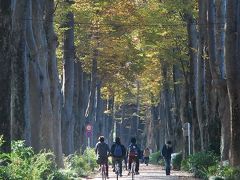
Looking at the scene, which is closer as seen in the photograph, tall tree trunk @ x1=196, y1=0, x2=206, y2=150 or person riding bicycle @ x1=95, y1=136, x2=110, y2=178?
person riding bicycle @ x1=95, y1=136, x2=110, y2=178

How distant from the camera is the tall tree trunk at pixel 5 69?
15039 mm

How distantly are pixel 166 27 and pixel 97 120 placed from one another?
23411 millimetres

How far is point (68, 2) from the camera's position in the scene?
30859mm

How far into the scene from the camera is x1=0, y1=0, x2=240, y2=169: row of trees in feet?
69.9

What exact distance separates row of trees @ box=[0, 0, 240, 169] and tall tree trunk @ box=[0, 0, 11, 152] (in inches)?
0.8

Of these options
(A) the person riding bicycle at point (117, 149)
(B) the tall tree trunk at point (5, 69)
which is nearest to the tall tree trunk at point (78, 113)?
(A) the person riding bicycle at point (117, 149)

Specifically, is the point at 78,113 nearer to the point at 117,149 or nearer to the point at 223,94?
the point at 117,149

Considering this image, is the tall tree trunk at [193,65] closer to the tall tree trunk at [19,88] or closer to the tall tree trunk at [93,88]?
the tall tree trunk at [93,88]

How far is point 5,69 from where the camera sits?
49.8ft

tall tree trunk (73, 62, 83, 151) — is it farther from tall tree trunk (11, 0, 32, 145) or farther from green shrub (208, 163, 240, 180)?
tall tree trunk (11, 0, 32, 145)

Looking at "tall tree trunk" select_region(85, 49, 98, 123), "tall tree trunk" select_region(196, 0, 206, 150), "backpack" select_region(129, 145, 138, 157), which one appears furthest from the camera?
"tall tree trunk" select_region(85, 49, 98, 123)

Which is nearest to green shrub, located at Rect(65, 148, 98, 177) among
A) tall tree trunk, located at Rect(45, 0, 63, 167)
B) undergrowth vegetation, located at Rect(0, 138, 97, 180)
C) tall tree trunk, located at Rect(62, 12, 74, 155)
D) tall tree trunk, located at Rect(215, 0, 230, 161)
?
tall tree trunk, located at Rect(62, 12, 74, 155)

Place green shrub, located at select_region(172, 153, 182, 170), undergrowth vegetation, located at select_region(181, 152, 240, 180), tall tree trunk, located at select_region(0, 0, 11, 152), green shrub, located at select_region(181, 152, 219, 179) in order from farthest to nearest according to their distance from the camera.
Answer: green shrub, located at select_region(172, 153, 182, 170) < green shrub, located at select_region(181, 152, 219, 179) < undergrowth vegetation, located at select_region(181, 152, 240, 180) < tall tree trunk, located at select_region(0, 0, 11, 152)

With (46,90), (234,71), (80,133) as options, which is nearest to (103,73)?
(80,133)
